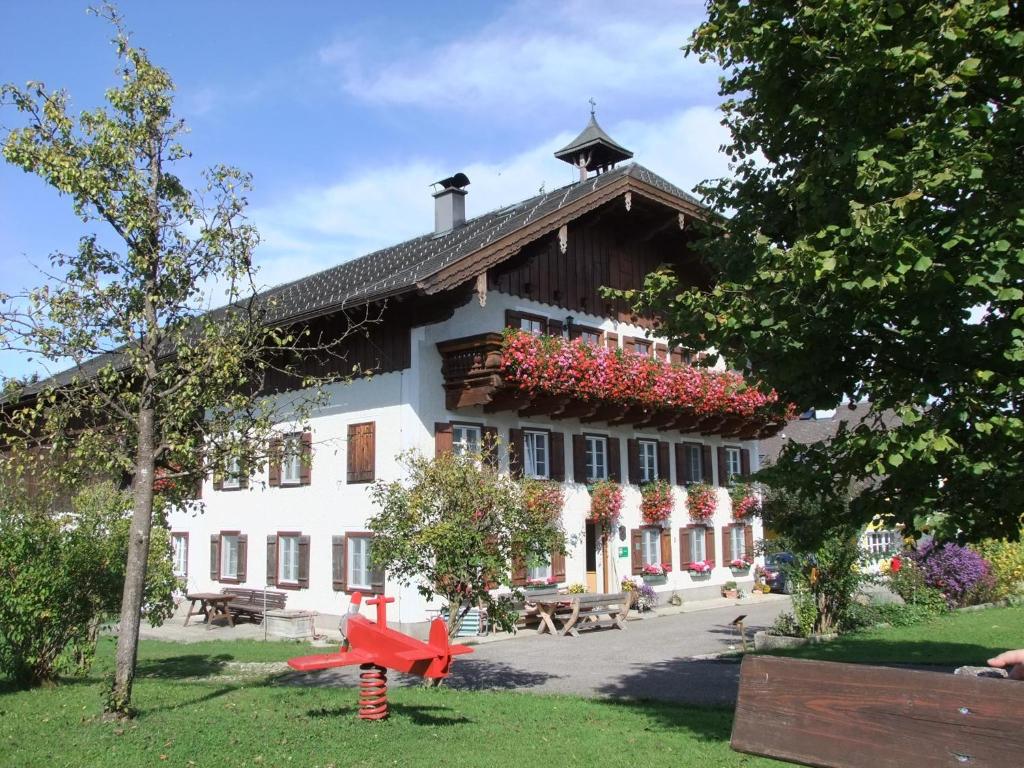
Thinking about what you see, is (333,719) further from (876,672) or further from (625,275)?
(625,275)

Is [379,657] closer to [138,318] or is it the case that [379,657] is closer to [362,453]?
[138,318]

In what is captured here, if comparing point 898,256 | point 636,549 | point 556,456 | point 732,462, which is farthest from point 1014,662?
point 732,462

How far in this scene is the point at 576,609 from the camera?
59.2ft

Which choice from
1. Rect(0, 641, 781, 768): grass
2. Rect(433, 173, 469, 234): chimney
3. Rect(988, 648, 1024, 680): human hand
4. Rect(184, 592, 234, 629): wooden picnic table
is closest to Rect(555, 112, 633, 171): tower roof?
Rect(433, 173, 469, 234): chimney

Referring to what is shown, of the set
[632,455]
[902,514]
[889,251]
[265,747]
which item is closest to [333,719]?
[265,747]

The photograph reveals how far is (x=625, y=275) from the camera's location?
22.8 m

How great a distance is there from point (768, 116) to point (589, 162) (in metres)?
20.9

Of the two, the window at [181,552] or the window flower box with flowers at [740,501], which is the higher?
the window flower box with flowers at [740,501]

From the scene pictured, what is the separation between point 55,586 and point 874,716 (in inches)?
437

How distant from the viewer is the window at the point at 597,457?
70.4 ft

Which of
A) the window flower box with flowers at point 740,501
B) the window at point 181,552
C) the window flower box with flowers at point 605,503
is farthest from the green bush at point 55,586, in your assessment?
the window flower box with flowers at point 740,501

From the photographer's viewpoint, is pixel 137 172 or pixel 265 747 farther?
pixel 137 172

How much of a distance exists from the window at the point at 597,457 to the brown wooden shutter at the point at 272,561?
7.32m

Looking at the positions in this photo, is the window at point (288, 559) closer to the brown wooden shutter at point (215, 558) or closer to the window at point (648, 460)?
the brown wooden shutter at point (215, 558)
